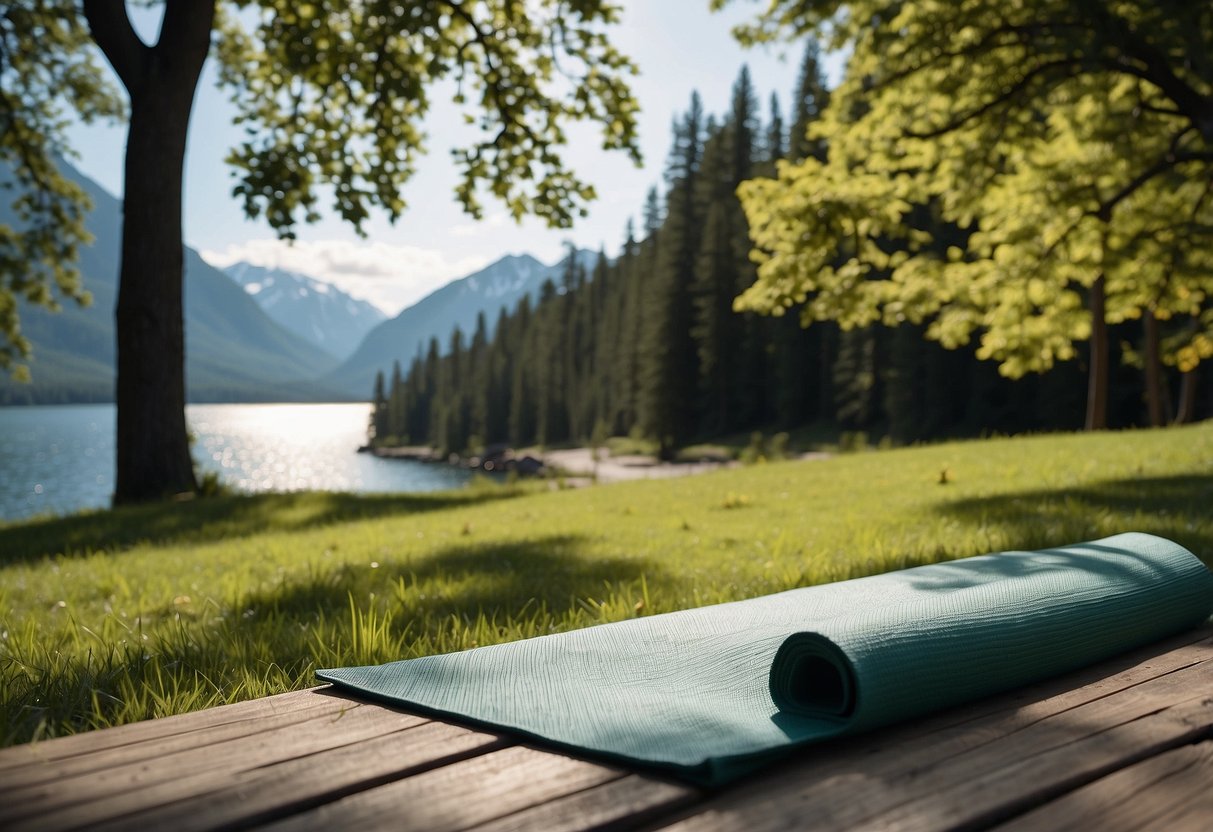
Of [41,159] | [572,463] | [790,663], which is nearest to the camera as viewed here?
[790,663]

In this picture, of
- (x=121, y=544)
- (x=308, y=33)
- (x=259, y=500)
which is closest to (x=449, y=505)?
(x=259, y=500)

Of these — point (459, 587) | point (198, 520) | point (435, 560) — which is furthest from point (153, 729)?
point (198, 520)

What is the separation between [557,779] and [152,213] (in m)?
10.6

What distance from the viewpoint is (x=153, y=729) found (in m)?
1.82

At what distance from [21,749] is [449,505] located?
976 centimetres

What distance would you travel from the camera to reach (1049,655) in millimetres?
2240

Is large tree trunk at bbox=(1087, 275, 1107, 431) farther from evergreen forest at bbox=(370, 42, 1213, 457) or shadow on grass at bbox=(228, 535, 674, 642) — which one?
shadow on grass at bbox=(228, 535, 674, 642)

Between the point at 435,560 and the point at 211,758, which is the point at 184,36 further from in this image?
the point at 211,758

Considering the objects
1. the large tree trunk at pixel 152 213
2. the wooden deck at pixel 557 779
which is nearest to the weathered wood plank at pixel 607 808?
the wooden deck at pixel 557 779

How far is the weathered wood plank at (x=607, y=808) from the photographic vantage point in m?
1.41

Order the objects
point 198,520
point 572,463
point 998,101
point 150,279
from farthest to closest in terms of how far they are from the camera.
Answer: point 572,463, point 150,279, point 998,101, point 198,520

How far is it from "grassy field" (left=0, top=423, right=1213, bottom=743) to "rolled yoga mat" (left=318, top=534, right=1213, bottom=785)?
78 centimetres

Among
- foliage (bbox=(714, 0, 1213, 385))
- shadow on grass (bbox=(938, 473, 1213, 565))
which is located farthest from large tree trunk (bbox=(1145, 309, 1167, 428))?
shadow on grass (bbox=(938, 473, 1213, 565))

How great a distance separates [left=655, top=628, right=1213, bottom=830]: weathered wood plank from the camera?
4.85 feet
